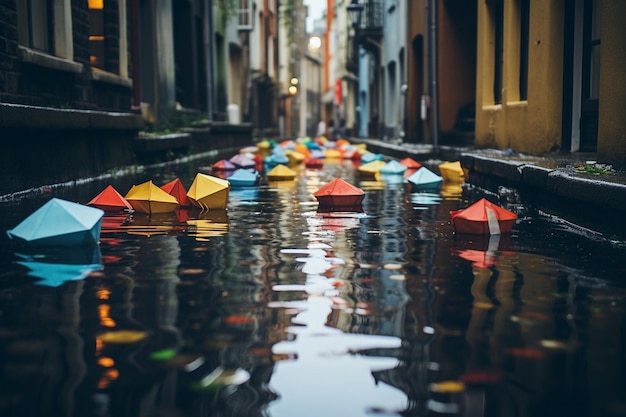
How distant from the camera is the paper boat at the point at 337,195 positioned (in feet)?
23.7

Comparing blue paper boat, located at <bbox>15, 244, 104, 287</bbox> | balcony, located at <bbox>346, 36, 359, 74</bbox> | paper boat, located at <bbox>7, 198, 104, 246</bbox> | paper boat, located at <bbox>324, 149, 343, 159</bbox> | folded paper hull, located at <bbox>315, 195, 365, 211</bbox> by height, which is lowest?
paper boat, located at <bbox>324, 149, 343, 159</bbox>

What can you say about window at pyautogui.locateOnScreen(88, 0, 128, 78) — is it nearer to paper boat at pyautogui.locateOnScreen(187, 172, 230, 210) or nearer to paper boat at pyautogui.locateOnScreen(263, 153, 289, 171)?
paper boat at pyautogui.locateOnScreen(263, 153, 289, 171)

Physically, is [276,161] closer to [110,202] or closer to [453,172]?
[453,172]

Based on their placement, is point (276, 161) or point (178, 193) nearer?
point (178, 193)

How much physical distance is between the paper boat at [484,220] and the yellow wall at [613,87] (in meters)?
1.50

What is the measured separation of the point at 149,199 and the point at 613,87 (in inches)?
131

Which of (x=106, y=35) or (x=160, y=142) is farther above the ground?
(x=106, y=35)

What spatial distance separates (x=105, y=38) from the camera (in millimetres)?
12539

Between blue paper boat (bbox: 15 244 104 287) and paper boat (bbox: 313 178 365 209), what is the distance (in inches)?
108

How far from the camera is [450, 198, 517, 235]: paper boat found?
→ 538 cm

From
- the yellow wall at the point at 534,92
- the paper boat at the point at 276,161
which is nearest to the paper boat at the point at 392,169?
the yellow wall at the point at 534,92

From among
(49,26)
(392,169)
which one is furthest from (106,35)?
(392,169)

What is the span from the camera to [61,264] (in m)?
4.18

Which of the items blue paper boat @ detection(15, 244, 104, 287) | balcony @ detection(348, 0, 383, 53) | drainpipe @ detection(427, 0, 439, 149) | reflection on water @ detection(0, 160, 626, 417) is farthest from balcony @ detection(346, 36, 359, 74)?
blue paper boat @ detection(15, 244, 104, 287)
